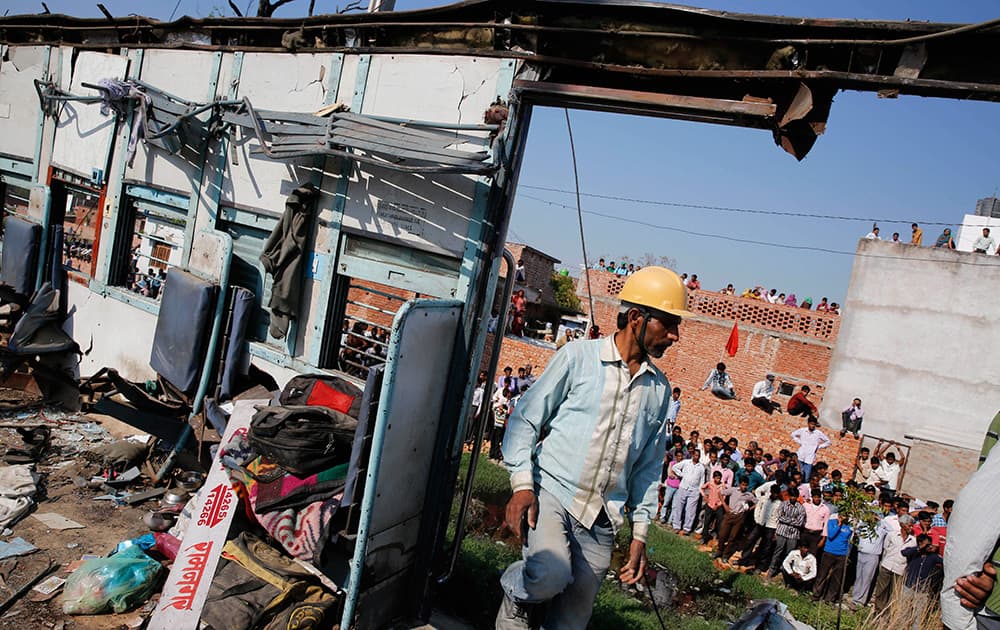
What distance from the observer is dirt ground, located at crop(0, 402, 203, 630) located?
4.09 meters

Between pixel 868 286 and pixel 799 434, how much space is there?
28.5ft

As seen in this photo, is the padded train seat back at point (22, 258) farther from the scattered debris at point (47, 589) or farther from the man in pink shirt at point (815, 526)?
the man in pink shirt at point (815, 526)

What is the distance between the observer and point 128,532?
5.28 metres

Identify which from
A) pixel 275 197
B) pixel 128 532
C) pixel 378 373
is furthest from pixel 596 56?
pixel 128 532

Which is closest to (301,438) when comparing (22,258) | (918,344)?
(22,258)

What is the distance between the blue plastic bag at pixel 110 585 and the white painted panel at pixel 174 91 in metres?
4.52

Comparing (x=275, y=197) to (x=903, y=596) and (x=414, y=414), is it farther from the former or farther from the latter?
(x=903, y=596)

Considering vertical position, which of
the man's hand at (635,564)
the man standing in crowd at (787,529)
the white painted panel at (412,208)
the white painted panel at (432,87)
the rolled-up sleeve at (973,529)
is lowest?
the man standing in crowd at (787,529)

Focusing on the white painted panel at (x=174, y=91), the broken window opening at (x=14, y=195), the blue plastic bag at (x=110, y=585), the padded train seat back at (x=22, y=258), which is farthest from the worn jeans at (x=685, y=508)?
the broken window opening at (x=14, y=195)

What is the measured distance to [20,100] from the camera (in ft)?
33.9

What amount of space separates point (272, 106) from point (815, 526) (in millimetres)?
8932

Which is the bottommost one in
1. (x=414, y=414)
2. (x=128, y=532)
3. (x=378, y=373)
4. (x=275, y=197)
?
(x=128, y=532)

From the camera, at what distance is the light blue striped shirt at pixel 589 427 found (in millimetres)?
3215

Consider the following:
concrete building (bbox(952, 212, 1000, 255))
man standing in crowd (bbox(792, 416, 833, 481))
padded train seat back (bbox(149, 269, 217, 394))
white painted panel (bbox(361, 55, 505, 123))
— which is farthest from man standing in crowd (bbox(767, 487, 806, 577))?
concrete building (bbox(952, 212, 1000, 255))
